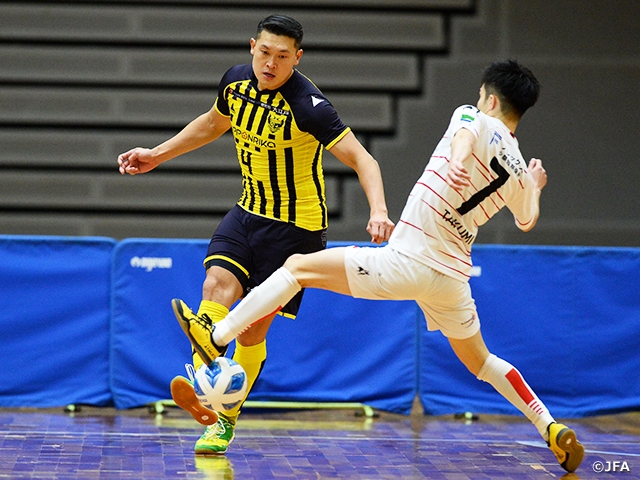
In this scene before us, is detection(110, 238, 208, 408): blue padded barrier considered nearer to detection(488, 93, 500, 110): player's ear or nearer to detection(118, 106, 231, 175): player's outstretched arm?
detection(118, 106, 231, 175): player's outstretched arm

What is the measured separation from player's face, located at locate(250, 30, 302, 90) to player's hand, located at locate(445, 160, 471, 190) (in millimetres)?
1038

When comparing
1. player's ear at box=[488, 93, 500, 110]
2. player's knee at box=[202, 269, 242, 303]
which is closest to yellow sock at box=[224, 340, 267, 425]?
player's knee at box=[202, 269, 242, 303]

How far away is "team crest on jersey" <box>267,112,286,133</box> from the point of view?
430cm

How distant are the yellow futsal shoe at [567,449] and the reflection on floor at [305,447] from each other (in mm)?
70

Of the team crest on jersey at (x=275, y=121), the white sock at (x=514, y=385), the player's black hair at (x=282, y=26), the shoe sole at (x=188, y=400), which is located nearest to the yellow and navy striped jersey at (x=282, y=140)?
the team crest on jersey at (x=275, y=121)

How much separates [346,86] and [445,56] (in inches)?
37.4

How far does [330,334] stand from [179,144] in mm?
1901

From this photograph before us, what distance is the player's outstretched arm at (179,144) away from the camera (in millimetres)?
4594

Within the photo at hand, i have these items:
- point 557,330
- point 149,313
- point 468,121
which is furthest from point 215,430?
point 557,330

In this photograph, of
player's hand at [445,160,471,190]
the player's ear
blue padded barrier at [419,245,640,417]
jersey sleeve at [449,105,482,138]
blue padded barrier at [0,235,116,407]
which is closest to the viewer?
player's hand at [445,160,471,190]

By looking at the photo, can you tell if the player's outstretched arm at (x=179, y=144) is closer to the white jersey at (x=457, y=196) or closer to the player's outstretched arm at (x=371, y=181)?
the player's outstretched arm at (x=371, y=181)

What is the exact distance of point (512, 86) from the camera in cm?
396

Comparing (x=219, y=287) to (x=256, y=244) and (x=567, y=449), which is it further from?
(x=567, y=449)

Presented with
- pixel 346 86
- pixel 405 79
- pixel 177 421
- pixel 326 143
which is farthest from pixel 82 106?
pixel 326 143
